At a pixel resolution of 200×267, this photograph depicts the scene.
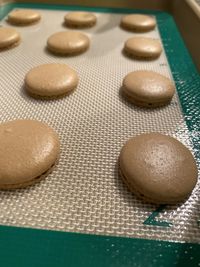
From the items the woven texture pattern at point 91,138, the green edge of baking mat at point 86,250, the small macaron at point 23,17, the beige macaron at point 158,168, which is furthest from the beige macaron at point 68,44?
the green edge of baking mat at point 86,250

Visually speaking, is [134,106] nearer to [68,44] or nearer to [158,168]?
[158,168]

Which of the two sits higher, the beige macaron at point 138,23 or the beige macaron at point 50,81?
the beige macaron at point 138,23

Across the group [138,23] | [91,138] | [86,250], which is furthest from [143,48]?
[86,250]

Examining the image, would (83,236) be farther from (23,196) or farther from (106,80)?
(106,80)

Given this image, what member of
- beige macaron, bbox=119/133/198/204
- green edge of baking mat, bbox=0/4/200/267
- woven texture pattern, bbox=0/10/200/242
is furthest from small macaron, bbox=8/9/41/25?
green edge of baking mat, bbox=0/4/200/267

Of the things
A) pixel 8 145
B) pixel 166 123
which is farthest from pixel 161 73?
pixel 8 145

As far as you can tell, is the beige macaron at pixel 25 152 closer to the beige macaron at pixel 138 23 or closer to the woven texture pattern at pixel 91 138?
the woven texture pattern at pixel 91 138

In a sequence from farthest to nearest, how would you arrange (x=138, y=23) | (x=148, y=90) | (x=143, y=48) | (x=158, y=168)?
(x=138, y=23), (x=143, y=48), (x=148, y=90), (x=158, y=168)
